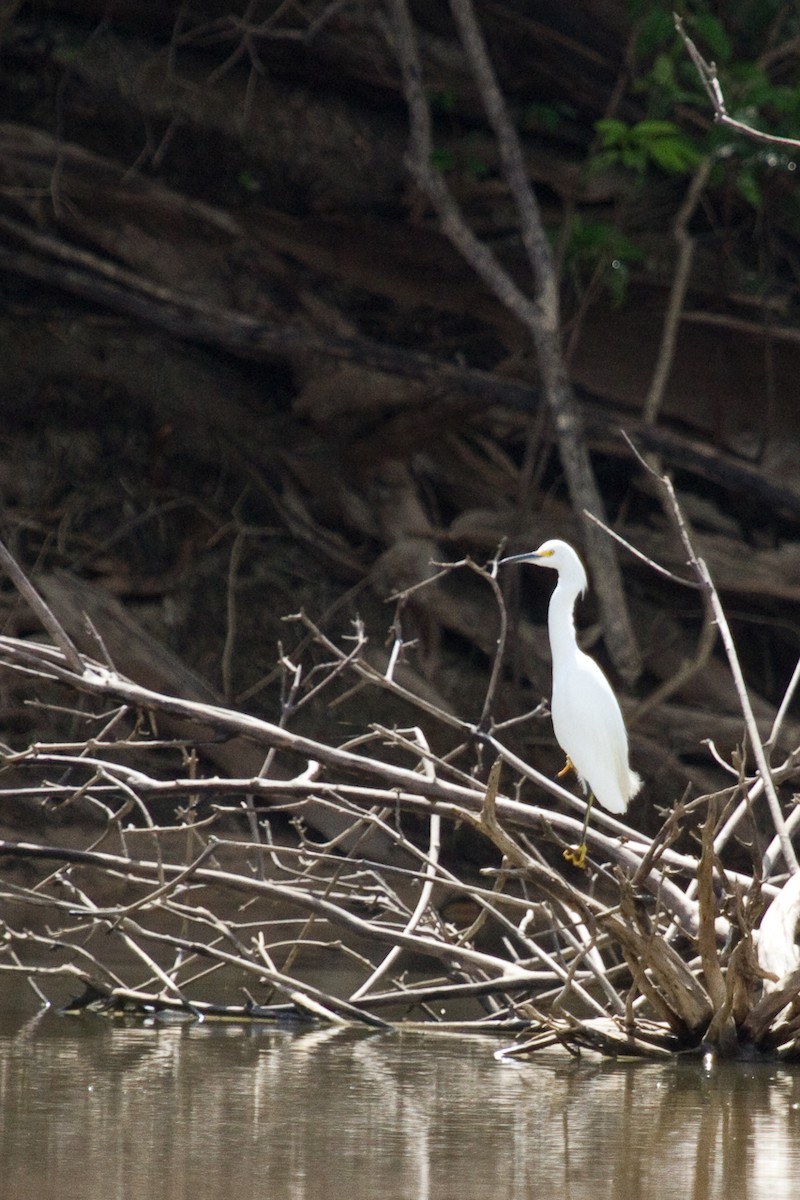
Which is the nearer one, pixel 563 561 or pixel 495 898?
pixel 495 898

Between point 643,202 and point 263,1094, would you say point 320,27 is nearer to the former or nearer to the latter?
point 643,202

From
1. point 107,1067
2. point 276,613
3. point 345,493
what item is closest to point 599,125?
point 345,493

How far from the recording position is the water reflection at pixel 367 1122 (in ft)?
9.02

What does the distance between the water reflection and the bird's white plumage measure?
70 cm

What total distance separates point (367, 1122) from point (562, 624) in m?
1.57

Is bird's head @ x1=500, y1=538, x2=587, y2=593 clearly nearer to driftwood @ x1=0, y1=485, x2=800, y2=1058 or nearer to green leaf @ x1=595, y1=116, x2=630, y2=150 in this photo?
driftwood @ x1=0, y1=485, x2=800, y2=1058

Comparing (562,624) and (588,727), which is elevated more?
(562,624)

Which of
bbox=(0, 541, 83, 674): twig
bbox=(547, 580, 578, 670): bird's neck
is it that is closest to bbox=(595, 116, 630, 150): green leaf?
bbox=(547, 580, 578, 670): bird's neck

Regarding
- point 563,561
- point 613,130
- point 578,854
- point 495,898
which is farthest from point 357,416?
point 495,898

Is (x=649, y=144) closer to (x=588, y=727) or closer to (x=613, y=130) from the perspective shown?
(x=613, y=130)

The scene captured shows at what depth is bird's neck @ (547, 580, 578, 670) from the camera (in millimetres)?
4309

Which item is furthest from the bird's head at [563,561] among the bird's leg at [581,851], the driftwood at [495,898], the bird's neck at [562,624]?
the bird's leg at [581,851]

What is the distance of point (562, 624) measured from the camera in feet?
14.2

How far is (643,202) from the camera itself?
789cm
